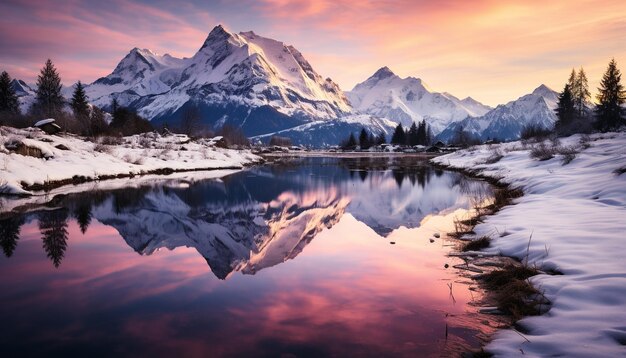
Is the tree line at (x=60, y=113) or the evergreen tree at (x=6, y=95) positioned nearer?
the tree line at (x=60, y=113)

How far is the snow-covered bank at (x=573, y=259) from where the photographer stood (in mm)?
5871

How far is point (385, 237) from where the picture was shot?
1608cm

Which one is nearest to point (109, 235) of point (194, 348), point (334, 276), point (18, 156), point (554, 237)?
point (334, 276)

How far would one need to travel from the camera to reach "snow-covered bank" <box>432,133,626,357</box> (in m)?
5.87

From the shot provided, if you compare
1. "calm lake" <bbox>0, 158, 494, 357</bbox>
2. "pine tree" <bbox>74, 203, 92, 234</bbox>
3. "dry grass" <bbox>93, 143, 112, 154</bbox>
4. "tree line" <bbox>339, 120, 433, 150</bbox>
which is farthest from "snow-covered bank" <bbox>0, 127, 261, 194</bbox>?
"tree line" <bbox>339, 120, 433, 150</bbox>

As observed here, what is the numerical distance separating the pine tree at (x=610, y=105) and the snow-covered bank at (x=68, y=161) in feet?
227

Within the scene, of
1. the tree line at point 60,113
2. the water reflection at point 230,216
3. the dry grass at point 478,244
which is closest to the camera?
the dry grass at point 478,244

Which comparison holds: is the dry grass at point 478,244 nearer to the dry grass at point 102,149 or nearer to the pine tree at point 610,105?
the dry grass at point 102,149

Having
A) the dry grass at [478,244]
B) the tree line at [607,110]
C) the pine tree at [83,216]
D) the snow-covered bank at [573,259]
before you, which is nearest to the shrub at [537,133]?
the tree line at [607,110]

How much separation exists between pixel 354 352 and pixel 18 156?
2988cm

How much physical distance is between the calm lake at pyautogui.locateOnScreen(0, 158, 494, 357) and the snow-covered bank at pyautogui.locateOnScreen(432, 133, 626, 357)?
112 centimetres

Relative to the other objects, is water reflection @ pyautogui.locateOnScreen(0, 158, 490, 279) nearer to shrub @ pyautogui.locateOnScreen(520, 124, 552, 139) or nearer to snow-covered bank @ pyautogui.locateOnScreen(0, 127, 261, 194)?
snow-covered bank @ pyautogui.locateOnScreen(0, 127, 261, 194)

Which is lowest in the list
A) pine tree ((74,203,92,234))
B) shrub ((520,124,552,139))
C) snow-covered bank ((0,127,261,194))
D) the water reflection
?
the water reflection

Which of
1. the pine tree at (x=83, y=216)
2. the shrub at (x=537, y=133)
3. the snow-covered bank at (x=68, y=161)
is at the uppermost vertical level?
the shrub at (x=537, y=133)
